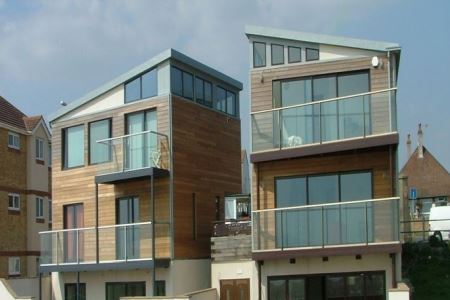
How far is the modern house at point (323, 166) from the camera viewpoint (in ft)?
69.1

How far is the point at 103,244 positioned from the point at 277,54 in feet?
30.1

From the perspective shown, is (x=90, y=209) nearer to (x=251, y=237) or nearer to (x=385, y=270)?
(x=251, y=237)

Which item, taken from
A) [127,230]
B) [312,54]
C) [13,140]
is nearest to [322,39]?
[312,54]

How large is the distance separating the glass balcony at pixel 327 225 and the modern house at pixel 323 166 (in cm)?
3

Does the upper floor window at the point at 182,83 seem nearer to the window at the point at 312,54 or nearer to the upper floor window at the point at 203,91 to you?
the upper floor window at the point at 203,91

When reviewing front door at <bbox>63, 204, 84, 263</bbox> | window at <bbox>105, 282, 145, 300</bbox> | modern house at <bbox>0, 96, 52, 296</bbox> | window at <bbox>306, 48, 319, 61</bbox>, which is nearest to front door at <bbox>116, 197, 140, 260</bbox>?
window at <bbox>105, 282, 145, 300</bbox>

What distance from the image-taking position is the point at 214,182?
91.9ft

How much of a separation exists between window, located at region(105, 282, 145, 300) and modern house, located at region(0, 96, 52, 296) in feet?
37.0

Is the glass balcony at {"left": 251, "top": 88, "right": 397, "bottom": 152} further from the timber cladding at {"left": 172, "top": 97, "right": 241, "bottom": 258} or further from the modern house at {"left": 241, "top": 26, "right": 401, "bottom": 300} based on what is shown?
the timber cladding at {"left": 172, "top": 97, "right": 241, "bottom": 258}

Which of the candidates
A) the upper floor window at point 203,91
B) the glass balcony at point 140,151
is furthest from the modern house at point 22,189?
the upper floor window at point 203,91

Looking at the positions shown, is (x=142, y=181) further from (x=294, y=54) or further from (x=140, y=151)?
(x=294, y=54)

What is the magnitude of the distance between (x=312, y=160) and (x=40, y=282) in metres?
12.0

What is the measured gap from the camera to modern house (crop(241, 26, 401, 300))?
2105 cm

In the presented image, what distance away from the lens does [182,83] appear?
26.9 metres
